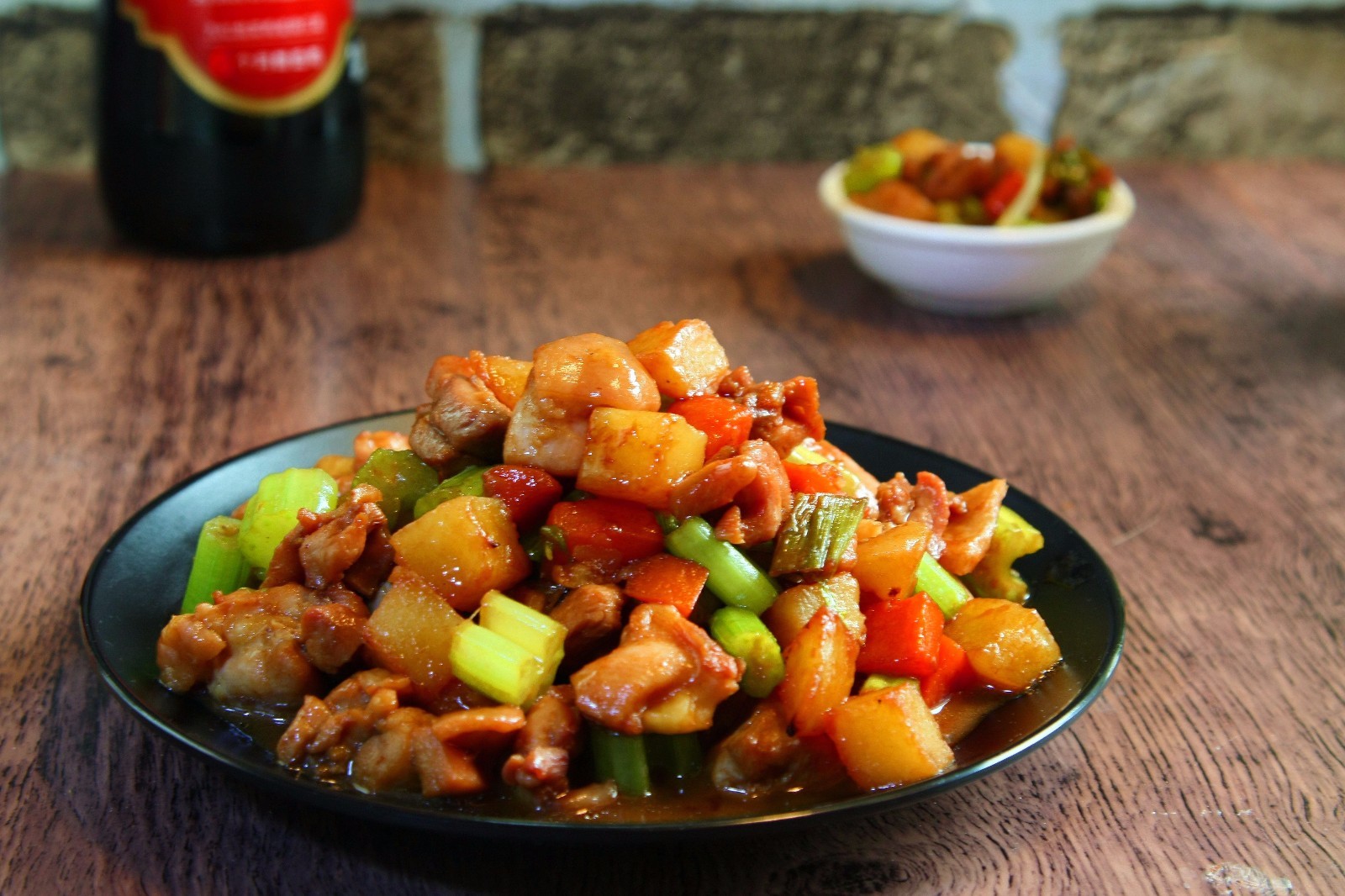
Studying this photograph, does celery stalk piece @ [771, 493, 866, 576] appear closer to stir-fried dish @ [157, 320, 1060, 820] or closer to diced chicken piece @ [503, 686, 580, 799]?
stir-fried dish @ [157, 320, 1060, 820]

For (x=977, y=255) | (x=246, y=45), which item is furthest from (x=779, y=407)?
(x=246, y=45)

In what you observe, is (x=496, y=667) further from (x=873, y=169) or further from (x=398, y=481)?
(x=873, y=169)

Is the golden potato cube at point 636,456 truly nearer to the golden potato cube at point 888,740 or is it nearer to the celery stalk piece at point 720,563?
the celery stalk piece at point 720,563

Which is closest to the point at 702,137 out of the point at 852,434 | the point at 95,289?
the point at 95,289

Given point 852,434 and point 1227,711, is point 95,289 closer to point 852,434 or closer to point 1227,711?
point 852,434

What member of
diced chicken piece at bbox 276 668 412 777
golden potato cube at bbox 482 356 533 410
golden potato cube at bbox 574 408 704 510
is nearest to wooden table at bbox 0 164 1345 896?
diced chicken piece at bbox 276 668 412 777

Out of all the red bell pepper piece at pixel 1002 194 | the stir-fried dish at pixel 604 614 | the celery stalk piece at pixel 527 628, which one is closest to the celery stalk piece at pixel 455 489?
the stir-fried dish at pixel 604 614
